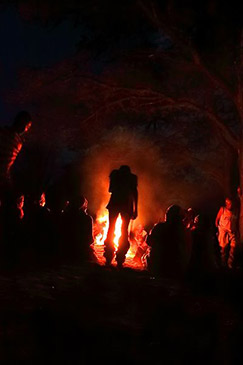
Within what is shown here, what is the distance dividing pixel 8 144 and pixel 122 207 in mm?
2615

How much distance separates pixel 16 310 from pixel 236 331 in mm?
2416

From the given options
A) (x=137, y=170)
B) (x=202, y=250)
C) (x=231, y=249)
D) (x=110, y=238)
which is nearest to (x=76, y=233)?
(x=110, y=238)

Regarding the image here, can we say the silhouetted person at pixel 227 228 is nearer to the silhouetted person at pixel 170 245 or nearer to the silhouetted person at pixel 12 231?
the silhouetted person at pixel 170 245

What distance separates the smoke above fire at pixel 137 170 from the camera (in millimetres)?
20625

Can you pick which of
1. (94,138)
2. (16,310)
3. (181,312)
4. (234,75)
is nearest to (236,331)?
(181,312)

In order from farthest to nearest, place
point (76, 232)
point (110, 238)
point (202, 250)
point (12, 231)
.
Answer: point (76, 232) → point (110, 238) → point (202, 250) → point (12, 231)

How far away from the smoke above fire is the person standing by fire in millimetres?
11535

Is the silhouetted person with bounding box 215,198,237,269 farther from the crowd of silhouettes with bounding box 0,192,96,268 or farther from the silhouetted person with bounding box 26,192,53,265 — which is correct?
the silhouetted person with bounding box 26,192,53,265

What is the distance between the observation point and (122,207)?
8.41 meters

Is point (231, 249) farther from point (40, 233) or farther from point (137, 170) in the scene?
point (137, 170)

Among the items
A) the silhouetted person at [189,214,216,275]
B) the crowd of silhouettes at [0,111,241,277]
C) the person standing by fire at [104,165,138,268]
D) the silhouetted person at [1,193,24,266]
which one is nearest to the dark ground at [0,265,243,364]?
the silhouetted person at [189,214,216,275]

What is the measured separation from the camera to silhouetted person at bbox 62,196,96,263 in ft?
28.0

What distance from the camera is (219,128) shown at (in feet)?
40.5

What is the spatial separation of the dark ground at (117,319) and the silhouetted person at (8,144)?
170 centimetres
